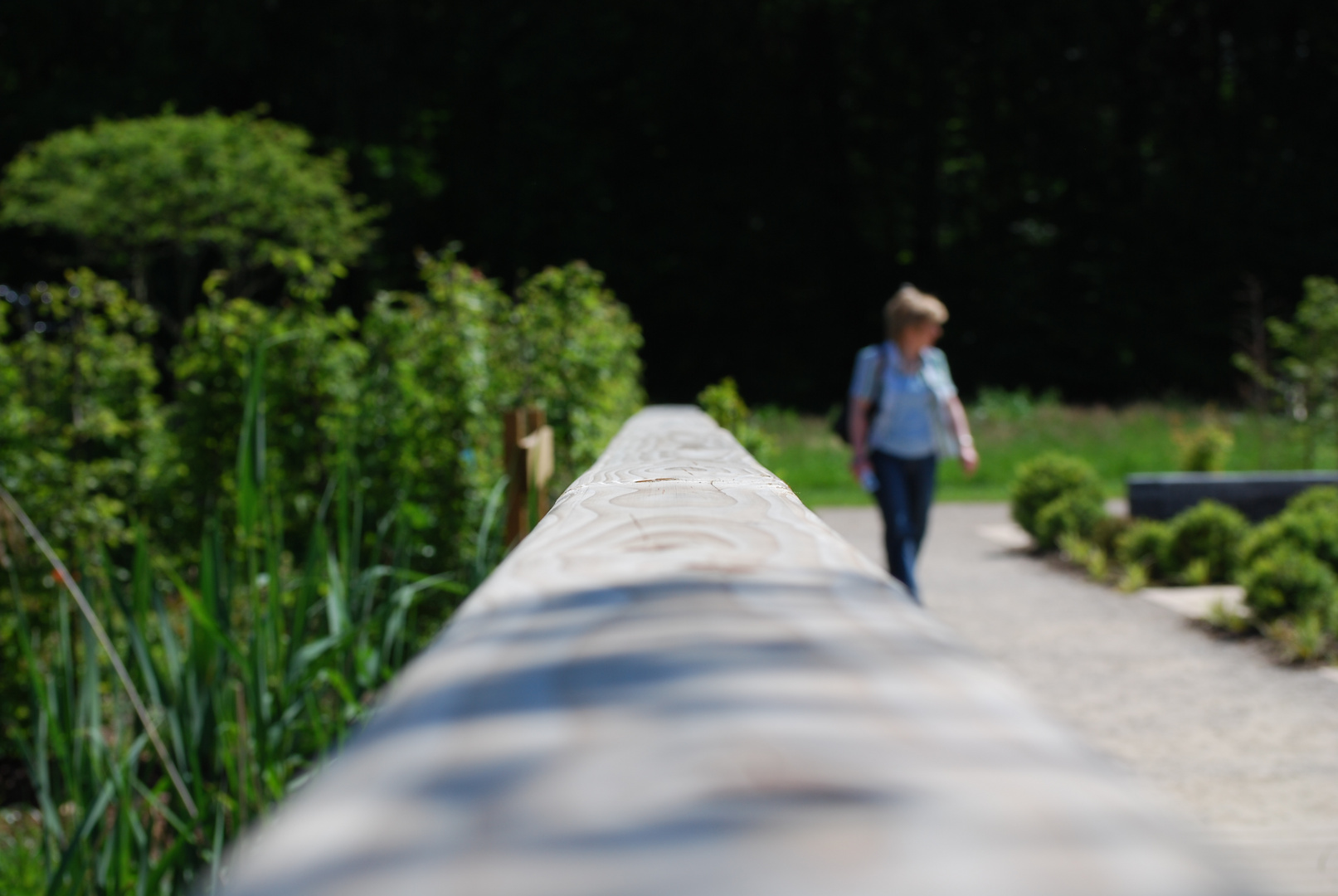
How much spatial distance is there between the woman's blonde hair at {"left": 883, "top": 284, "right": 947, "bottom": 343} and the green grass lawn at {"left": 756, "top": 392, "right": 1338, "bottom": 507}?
678 cm

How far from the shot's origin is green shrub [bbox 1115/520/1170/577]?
8906 mm

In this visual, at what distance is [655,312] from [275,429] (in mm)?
23537

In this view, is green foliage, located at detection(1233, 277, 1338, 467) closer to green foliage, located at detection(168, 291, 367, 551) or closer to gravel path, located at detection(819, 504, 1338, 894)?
gravel path, located at detection(819, 504, 1338, 894)

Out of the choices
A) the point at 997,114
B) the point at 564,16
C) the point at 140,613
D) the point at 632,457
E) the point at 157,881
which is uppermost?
the point at 564,16

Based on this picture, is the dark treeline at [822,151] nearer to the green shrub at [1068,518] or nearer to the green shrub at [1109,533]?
the green shrub at [1068,518]

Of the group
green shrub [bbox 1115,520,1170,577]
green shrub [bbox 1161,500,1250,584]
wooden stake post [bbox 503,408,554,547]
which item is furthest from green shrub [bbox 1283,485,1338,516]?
wooden stake post [bbox 503,408,554,547]

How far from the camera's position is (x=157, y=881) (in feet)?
7.41

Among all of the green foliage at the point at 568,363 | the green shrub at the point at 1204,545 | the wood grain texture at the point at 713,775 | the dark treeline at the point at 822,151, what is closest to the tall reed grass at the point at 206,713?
the wood grain texture at the point at 713,775

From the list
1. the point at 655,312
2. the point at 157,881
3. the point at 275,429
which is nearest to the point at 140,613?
the point at 157,881

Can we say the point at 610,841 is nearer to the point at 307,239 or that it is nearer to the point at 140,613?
the point at 140,613

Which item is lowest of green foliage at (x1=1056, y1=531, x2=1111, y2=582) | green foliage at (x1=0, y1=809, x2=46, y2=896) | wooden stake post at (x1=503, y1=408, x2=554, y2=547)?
green foliage at (x1=1056, y1=531, x2=1111, y2=582)

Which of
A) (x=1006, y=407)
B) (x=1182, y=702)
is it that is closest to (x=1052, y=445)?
(x=1006, y=407)

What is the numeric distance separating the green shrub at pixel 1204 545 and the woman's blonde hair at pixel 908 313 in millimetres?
3551

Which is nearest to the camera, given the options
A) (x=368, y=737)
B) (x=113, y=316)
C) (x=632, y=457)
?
(x=368, y=737)
